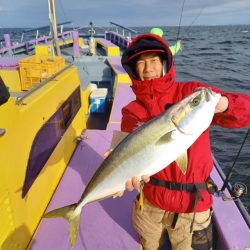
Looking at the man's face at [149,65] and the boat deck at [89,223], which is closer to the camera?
the man's face at [149,65]

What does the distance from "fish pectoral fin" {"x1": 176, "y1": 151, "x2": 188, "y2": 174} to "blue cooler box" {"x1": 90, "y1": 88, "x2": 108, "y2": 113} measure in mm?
6200

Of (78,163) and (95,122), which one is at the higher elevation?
(78,163)

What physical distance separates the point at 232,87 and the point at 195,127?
15804 mm

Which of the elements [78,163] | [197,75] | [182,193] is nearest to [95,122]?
[78,163]

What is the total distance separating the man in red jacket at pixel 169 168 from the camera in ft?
8.27

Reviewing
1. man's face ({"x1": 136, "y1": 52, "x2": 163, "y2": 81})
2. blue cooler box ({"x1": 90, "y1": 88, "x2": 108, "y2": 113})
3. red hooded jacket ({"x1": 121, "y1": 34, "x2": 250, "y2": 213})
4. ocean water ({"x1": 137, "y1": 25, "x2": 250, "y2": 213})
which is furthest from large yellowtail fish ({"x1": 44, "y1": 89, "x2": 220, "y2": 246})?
blue cooler box ({"x1": 90, "y1": 88, "x2": 108, "y2": 113})

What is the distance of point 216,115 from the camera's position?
98.3 inches

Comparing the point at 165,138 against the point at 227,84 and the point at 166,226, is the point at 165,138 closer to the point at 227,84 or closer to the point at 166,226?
the point at 166,226

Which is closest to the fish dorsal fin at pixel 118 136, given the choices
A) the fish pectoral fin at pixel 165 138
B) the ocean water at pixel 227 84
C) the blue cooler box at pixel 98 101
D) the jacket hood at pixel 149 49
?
the fish pectoral fin at pixel 165 138

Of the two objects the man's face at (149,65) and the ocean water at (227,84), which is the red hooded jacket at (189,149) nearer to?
the man's face at (149,65)

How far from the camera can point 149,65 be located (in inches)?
105

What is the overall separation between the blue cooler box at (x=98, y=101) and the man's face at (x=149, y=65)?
18.6ft

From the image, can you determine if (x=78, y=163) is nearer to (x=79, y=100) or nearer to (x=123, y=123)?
(x=79, y=100)

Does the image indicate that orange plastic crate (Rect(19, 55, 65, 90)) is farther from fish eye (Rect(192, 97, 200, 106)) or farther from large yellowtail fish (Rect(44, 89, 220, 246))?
fish eye (Rect(192, 97, 200, 106))
